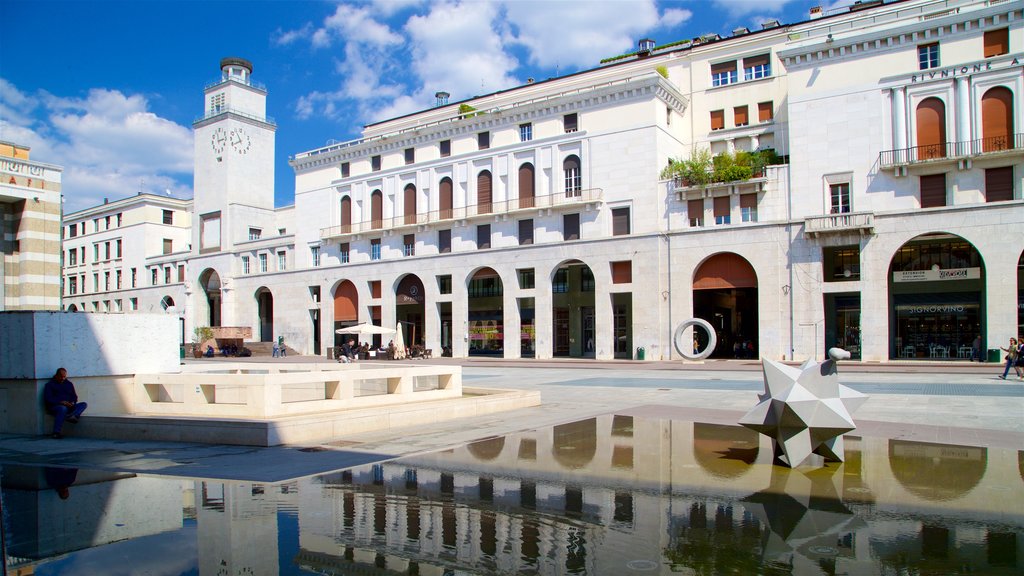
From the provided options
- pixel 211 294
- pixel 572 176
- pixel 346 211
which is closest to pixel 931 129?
pixel 572 176

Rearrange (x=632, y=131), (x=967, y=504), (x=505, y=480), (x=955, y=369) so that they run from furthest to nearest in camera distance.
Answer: (x=632, y=131)
(x=955, y=369)
(x=505, y=480)
(x=967, y=504)

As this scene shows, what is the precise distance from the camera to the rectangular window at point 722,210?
4046 centimetres

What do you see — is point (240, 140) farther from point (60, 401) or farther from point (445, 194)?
point (60, 401)

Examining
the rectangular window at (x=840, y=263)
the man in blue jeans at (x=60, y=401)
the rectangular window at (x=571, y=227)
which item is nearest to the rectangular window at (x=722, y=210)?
the rectangular window at (x=840, y=263)

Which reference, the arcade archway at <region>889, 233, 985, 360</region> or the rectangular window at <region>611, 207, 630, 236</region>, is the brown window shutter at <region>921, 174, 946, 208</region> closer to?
the arcade archway at <region>889, 233, 985, 360</region>

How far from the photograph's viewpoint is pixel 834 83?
38031 millimetres

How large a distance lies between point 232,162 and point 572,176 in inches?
1488

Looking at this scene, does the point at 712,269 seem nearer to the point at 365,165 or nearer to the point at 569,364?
the point at 569,364

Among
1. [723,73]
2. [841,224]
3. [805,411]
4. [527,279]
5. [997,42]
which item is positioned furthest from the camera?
[527,279]

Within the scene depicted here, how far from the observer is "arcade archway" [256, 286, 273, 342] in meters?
67.6

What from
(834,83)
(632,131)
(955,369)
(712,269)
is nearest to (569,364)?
(712,269)

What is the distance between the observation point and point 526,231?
47.9 meters

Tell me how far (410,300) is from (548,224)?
13.8 m

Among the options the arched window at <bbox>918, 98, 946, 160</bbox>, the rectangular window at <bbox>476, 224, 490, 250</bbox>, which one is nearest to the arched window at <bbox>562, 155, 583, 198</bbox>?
the rectangular window at <bbox>476, 224, 490, 250</bbox>
